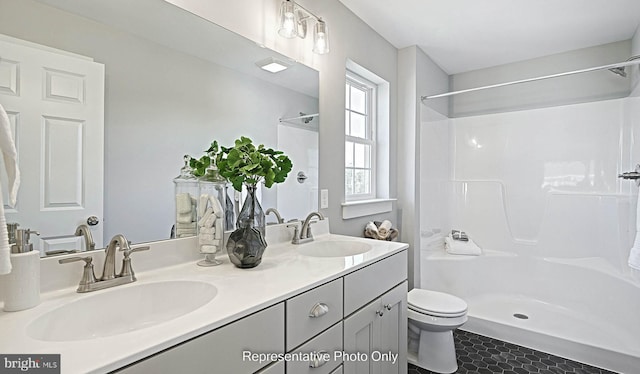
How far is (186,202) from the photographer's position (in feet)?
4.08

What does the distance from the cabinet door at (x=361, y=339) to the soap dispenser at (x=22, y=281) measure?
949 mm

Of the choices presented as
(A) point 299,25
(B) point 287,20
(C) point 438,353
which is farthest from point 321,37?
(C) point 438,353

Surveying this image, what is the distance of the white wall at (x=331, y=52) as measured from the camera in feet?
4.73

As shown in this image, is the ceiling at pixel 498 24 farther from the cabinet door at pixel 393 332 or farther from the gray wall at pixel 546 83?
the cabinet door at pixel 393 332

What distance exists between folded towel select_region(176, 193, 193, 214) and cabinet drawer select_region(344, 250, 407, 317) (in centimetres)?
66

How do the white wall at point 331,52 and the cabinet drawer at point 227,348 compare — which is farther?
the white wall at point 331,52

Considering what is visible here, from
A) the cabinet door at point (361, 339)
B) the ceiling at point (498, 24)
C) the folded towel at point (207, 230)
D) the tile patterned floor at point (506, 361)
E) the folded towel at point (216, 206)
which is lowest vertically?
the tile patterned floor at point (506, 361)

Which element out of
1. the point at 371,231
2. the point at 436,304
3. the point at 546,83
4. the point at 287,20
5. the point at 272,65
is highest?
the point at 546,83

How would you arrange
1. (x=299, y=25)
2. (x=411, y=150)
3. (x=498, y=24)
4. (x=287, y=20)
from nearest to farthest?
(x=287, y=20)
(x=299, y=25)
(x=498, y=24)
(x=411, y=150)

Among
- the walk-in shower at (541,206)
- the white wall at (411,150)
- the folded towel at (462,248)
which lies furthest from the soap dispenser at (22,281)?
the folded towel at (462,248)

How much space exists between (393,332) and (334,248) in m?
0.51

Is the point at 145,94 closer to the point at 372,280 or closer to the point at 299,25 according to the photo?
the point at 299,25

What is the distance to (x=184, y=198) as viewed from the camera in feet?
4.06

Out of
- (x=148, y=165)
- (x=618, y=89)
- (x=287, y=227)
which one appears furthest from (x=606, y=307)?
(x=148, y=165)
